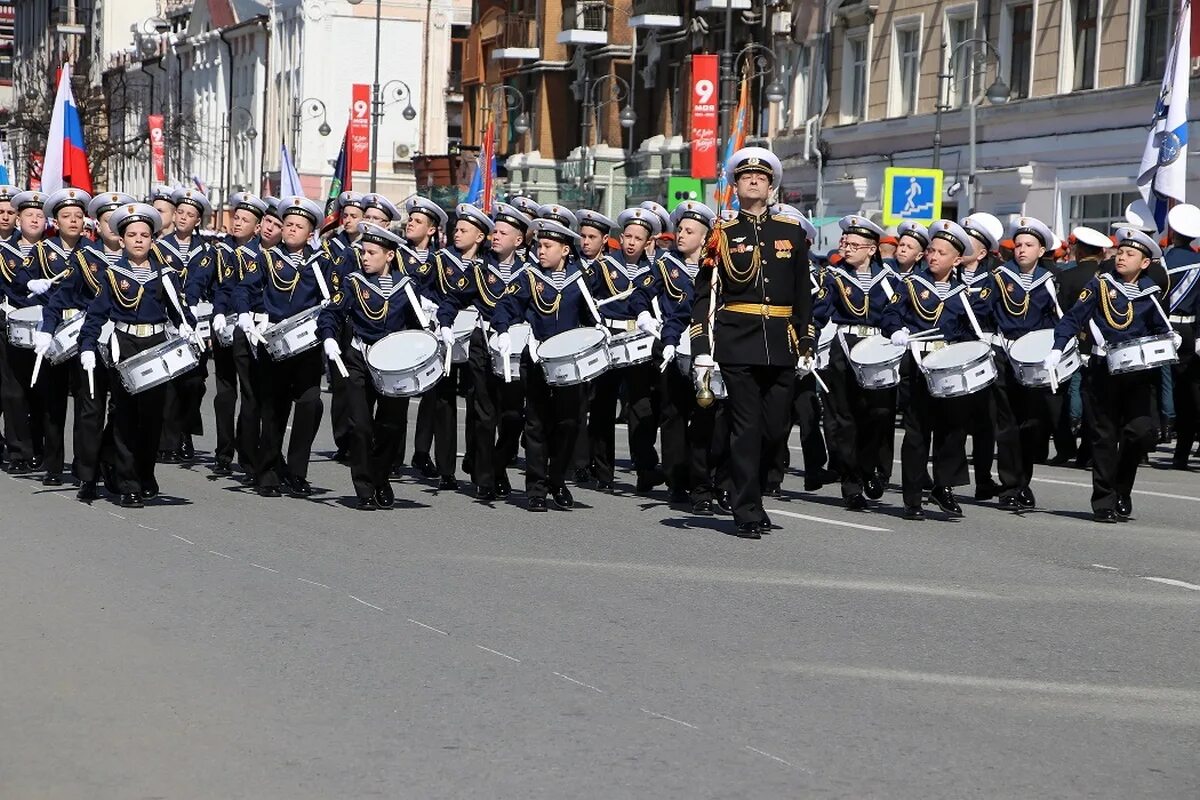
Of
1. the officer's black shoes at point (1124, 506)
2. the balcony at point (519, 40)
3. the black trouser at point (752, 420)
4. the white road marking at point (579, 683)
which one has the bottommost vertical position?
the officer's black shoes at point (1124, 506)

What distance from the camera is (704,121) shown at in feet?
145

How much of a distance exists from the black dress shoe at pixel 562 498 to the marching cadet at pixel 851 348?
1747 millimetres

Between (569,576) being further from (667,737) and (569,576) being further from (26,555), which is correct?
(667,737)

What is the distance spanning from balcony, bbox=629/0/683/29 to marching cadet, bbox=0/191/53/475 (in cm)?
3846

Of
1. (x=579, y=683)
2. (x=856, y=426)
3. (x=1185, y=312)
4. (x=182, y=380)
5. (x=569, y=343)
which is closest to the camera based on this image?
(x=579, y=683)

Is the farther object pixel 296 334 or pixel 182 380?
pixel 182 380

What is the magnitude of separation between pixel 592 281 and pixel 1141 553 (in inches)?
160

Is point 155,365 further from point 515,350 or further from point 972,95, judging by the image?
point 972,95

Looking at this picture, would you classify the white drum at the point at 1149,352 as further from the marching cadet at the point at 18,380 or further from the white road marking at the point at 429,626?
the marching cadet at the point at 18,380

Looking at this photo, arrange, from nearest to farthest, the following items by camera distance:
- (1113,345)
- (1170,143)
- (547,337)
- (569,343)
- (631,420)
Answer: (569,343) → (1113,345) → (547,337) → (631,420) → (1170,143)

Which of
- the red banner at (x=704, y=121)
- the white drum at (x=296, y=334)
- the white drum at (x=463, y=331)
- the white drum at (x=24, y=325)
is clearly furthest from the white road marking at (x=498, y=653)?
the red banner at (x=704, y=121)

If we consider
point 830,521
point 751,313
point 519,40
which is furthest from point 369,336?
point 519,40

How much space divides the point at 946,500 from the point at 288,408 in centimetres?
415

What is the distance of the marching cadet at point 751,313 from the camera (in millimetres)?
12727
